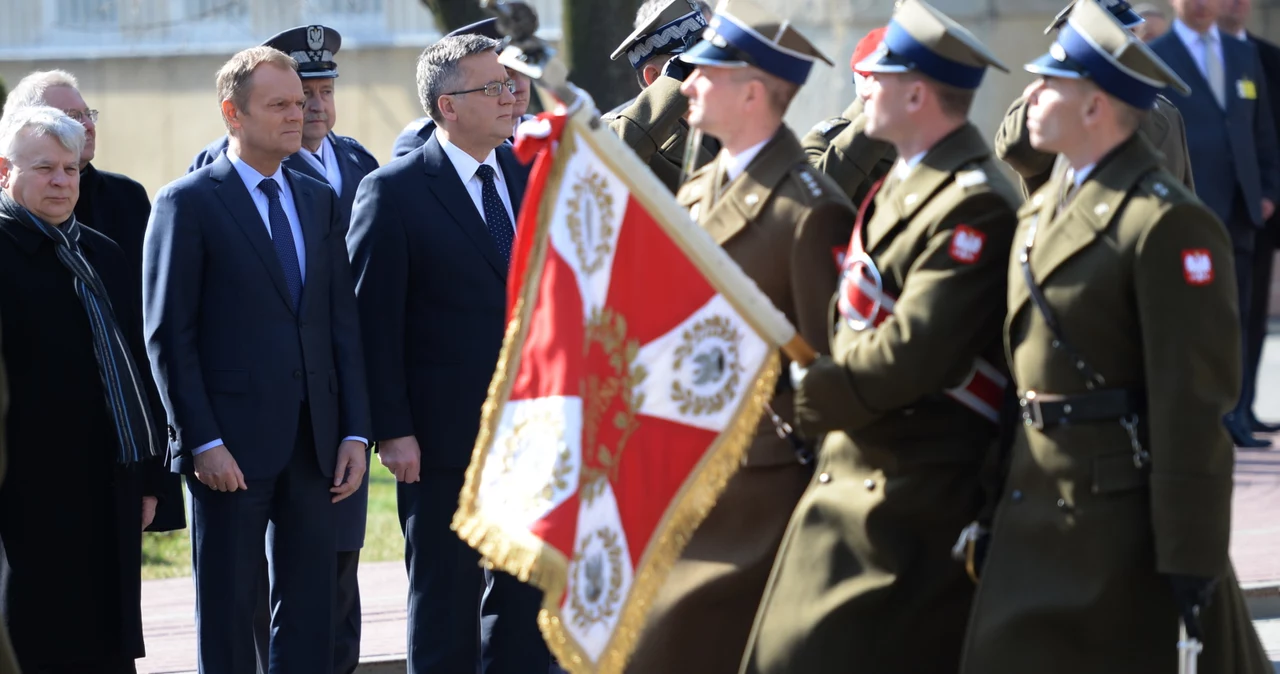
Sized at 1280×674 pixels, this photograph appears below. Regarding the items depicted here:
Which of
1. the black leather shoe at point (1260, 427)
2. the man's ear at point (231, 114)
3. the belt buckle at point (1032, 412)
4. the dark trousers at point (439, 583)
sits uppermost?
the belt buckle at point (1032, 412)

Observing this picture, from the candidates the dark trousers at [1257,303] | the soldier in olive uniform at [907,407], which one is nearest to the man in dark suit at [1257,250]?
the dark trousers at [1257,303]

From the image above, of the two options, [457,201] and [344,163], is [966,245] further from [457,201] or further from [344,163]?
[344,163]

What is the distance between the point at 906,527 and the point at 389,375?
6.67 ft

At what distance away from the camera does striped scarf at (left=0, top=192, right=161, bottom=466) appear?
5.69 m

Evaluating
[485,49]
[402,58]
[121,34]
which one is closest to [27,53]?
[121,34]

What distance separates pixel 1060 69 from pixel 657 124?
94.8 inches

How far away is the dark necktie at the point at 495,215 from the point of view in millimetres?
6203

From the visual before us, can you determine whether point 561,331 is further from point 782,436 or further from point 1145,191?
point 1145,191

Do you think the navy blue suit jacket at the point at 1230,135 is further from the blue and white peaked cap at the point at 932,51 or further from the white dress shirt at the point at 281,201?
the blue and white peaked cap at the point at 932,51

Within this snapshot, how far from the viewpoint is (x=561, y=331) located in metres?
4.57

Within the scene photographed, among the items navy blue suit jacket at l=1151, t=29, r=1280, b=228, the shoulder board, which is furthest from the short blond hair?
navy blue suit jacket at l=1151, t=29, r=1280, b=228

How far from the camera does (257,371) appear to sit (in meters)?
5.73

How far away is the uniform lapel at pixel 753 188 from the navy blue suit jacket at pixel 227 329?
1.49m

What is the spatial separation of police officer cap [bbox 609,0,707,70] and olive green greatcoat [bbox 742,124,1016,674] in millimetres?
2279
